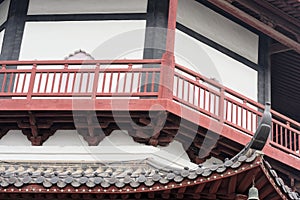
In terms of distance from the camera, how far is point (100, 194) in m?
9.64

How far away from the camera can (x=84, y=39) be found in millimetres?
13133

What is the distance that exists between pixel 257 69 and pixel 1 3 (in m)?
5.45

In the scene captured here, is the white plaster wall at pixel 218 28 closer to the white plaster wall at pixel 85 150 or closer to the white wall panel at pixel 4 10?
the white plaster wall at pixel 85 150

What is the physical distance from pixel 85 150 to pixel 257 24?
4.54m

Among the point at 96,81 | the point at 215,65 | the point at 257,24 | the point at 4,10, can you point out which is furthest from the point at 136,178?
the point at 4,10

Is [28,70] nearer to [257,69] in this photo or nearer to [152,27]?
[152,27]

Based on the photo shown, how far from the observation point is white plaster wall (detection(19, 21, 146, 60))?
508 inches

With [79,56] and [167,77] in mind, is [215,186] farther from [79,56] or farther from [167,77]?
[79,56]

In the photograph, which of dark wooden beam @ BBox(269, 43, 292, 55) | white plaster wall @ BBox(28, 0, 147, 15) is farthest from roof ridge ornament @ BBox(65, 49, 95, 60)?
dark wooden beam @ BBox(269, 43, 292, 55)

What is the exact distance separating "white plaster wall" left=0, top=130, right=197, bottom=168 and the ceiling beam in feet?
10.1

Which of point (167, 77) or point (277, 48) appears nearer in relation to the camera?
point (167, 77)

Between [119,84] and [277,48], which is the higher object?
[277,48]

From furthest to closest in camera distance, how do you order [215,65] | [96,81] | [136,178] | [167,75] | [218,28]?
[218,28]
[215,65]
[96,81]
[167,75]
[136,178]

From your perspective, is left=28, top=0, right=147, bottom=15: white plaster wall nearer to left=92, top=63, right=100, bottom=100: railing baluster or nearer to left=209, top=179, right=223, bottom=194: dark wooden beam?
left=92, top=63, right=100, bottom=100: railing baluster
